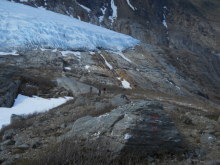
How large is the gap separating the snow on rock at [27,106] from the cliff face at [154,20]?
50930 millimetres

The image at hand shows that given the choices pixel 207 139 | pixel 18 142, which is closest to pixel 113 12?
pixel 207 139

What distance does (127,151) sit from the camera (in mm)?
3963

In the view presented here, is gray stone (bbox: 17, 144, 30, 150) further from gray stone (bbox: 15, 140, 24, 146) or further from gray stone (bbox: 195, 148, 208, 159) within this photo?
gray stone (bbox: 195, 148, 208, 159)

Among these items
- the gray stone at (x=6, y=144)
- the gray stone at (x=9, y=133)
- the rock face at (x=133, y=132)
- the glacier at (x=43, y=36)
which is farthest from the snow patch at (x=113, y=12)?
the rock face at (x=133, y=132)

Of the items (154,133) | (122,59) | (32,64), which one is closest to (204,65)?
(122,59)

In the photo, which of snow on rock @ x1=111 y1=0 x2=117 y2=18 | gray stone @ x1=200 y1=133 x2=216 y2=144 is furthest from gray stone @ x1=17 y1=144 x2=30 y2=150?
snow on rock @ x1=111 y1=0 x2=117 y2=18

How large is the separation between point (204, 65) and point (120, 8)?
36834 mm

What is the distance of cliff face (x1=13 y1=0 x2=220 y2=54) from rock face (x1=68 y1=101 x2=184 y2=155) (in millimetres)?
59241

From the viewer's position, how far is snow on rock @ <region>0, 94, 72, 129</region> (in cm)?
955

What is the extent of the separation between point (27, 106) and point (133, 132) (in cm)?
899

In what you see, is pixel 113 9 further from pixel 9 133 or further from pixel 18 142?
pixel 18 142

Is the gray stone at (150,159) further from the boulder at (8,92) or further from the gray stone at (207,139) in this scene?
the boulder at (8,92)

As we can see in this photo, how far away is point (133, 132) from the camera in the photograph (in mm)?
4121

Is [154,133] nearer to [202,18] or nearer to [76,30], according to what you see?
[76,30]
